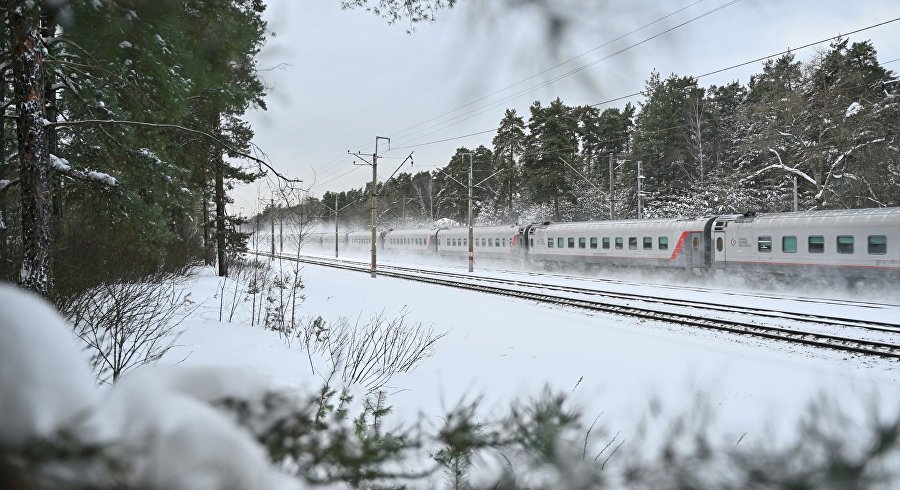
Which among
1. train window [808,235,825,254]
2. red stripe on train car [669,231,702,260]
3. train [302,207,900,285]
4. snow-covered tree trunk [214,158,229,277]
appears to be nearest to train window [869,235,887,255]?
train [302,207,900,285]

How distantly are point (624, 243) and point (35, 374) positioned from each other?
26.5m

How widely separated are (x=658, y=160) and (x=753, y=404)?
4001 centimetres

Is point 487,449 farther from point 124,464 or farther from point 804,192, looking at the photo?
point 804,192

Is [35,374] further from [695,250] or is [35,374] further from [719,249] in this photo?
[695,250]

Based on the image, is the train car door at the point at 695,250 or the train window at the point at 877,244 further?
the train car door at the point at 695,250

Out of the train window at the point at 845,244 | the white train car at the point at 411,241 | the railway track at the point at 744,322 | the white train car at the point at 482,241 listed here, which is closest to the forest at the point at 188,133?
the railway track at the point at 744,322

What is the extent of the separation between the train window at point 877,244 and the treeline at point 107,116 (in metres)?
19.4

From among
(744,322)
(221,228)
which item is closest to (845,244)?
(744,322)

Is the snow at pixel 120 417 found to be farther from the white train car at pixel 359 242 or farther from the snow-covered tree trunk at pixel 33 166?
the white train car at pixel 359 242

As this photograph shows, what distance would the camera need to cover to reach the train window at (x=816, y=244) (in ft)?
58.6

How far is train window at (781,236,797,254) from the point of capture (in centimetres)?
1869

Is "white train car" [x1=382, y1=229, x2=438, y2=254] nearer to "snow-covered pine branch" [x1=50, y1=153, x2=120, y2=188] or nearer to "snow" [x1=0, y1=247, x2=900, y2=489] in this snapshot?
"snow" [x1=0, y1=247, x2=900, y2=489]

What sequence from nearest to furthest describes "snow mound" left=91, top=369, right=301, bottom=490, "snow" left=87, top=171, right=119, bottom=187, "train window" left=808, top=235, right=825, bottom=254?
"snow mound" left=91, top=369, right=301, bottom=490
"snow" left=87, top=171, right=119, bottom=187
"train window" left=808, top=235, right=825, bottom=254

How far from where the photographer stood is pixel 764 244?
19.8m
